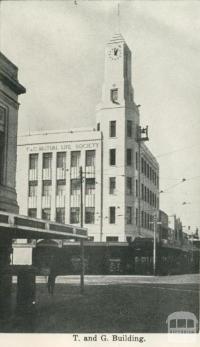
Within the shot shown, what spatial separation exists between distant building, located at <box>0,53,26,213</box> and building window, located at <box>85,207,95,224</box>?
16.5 meters

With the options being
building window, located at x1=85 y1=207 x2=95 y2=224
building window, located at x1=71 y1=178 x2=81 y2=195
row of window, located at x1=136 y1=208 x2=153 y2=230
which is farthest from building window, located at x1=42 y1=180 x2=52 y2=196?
row of window, located at x1=136 y1=208 x2=153 y2=230

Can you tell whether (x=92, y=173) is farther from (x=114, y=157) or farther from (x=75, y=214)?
(x=75, y=214)

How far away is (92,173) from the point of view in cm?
3325

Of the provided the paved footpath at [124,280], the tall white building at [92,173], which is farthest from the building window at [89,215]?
the paved footpath at [124,280]

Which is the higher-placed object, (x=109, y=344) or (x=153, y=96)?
(x=153, y=96)

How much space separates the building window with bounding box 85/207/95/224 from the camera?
1344 inches

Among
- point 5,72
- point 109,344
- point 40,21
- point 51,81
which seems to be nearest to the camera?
point 109,344

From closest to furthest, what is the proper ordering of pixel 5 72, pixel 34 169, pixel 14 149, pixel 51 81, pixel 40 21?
pixel 40 21 → pixel 51 81 → pixel 5 72 → pixel 14 149 → pixel 34 169

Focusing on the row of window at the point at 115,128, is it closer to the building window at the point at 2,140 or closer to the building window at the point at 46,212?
the building window at the point at 46,212

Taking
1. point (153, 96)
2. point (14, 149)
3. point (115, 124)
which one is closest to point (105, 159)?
point (115, 124)

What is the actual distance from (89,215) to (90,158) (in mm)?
3815

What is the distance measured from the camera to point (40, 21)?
32.8ft

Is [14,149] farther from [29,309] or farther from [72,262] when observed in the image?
[72,262]

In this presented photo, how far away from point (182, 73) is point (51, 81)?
282cm
